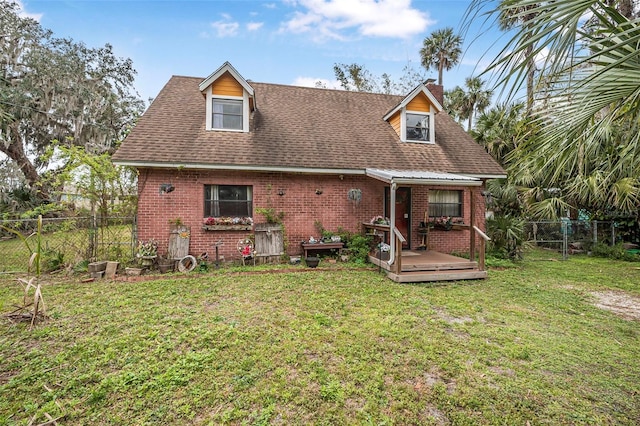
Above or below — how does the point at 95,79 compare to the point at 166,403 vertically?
above

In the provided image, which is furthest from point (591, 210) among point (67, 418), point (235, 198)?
point (67, 418)

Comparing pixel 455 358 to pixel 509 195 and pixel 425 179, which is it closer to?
pixel 425 179

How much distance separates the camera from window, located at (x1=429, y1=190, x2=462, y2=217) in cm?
1068

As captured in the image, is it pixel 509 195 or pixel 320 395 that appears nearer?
pixel 320 395

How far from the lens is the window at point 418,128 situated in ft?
37.3

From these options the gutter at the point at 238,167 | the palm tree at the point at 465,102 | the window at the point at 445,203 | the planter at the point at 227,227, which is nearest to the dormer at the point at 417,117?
the window at the point at 445,203

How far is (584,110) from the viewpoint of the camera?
274cm

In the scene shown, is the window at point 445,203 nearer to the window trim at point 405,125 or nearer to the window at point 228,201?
the window trim at point 405,125

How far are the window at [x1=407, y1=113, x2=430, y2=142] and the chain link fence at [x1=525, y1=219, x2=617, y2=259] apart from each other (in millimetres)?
5536

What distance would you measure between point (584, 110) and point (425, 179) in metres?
4.98

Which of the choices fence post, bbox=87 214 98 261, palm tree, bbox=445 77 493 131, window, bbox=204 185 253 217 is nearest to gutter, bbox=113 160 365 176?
window, bbox=204 185 253 217

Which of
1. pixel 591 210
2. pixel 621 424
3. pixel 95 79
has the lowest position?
pixel 621 424

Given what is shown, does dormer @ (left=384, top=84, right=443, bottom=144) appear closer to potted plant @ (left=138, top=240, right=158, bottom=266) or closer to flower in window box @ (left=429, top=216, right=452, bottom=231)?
flower in window box @ (left=429, top=216, right=452, bottom=231)

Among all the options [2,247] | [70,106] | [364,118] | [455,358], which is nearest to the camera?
[455,358]
